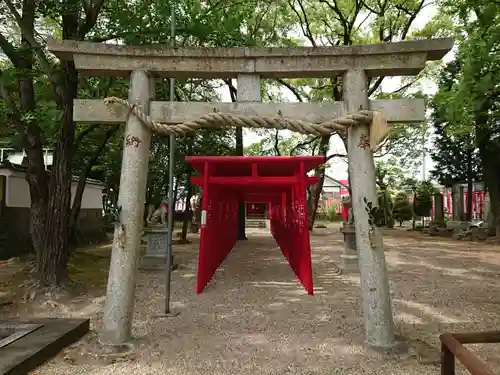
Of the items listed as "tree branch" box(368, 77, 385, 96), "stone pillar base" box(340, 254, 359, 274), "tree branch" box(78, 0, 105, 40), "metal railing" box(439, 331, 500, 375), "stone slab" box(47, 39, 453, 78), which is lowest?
"stone pillar base" box(340, 254, 359, 274)

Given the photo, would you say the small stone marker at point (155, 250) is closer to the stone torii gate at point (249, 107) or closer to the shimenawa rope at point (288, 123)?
the stone torii gate at point (249, 107)

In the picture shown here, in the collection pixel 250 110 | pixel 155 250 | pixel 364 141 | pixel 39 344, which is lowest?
pixel 39 344

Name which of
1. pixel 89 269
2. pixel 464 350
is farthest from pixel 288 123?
pixel 89 269

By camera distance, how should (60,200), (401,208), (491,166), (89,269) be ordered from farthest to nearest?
(401,208) < (491,166) < (89,269) < (60,200)

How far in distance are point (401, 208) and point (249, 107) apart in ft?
97.9

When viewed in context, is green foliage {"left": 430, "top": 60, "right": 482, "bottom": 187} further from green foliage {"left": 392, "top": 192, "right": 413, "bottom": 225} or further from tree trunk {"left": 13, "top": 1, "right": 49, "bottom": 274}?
tree trunk {"left": 13, "top": 1, "right": 49, "bottom": 274}

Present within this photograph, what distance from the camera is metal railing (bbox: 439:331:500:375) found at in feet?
8.36

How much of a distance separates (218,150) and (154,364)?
14.4 m

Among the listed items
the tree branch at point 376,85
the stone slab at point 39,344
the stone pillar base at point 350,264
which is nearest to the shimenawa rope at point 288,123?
the stone slab at point 39,344

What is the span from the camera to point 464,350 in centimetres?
280

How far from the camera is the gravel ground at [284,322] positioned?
4.28 m

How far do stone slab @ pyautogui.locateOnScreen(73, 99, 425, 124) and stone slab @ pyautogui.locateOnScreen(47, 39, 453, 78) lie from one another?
365mm

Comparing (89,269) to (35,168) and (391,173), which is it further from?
(391,173)

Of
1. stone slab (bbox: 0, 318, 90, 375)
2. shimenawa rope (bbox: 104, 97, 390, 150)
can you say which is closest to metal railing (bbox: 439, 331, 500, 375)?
shimenawa rope (bbox: 104, 97, 390, 150)
